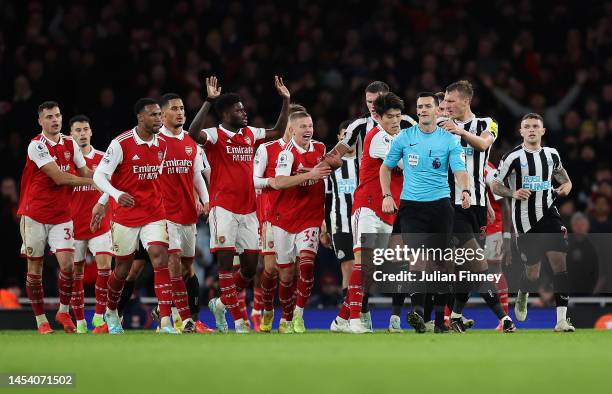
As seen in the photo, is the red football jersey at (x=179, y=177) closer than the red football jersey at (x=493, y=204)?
Yes

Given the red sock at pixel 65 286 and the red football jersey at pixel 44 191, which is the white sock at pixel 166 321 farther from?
the red football jersey at pixel 44 191

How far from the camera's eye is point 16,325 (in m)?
15.2

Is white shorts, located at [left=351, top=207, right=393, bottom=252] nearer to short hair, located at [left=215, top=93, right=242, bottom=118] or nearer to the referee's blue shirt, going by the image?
the referee's blue shirt

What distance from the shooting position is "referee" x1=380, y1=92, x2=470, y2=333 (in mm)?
11180

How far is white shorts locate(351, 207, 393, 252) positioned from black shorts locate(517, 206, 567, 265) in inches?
61.8

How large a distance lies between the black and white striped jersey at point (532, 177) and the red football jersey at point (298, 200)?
194cm

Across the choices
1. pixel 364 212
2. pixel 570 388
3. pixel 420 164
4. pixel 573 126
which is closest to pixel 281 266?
pixel 364 212

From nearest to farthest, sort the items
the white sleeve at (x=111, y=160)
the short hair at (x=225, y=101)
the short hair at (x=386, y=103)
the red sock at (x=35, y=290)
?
the white sleeve at (x=111, y=160) < the short hair at (x=386, y=103) < the short hair at (x=225, y=101) < the red sock at (x=35, y=290)

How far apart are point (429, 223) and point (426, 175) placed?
44 cm

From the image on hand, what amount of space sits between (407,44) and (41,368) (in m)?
14.2

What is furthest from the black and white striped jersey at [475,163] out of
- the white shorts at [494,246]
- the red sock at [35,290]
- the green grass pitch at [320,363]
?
the red sock at [35,290]

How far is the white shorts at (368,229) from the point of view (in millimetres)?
11922

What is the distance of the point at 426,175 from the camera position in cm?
1122

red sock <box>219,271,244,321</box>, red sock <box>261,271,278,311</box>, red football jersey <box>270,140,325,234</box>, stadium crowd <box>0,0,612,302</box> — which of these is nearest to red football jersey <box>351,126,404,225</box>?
red football jersey <box>270,140,325,234</box>
